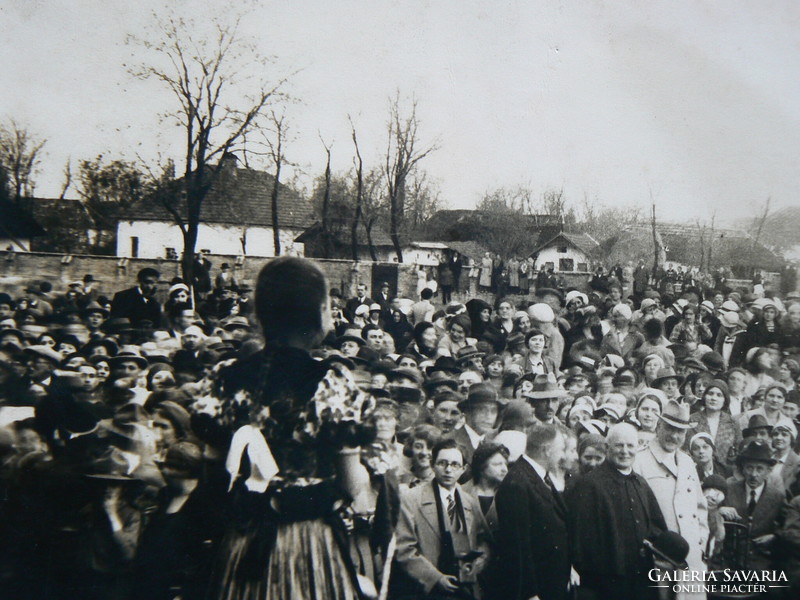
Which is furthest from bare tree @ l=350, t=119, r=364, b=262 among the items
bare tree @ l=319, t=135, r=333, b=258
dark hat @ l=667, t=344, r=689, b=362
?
dark hat @ l=667, t=344, r=689, b=362

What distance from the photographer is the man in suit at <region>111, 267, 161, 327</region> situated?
120 inches

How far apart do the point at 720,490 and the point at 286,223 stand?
3.01 metres

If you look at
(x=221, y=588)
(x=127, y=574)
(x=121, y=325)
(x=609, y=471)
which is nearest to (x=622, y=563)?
(x=609, y=471)

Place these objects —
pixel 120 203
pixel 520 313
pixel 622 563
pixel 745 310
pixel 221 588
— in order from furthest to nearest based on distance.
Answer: pixel 745 310 < pixel 520 313 < pixel 622 563 < pixel 120 203 < pixel 221 588

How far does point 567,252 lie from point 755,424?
64.3 inches

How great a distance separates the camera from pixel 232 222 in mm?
3070

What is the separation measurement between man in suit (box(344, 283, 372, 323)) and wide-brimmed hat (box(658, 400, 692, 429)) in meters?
1.97

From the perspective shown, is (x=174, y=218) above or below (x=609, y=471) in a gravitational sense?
above

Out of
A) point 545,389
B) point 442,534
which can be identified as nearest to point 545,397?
point 545,389

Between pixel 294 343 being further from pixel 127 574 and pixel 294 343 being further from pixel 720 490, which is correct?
pixel 720 490

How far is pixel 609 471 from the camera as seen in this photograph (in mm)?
3570

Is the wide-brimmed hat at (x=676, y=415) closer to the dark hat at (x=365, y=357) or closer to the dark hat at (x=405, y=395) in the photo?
the dark hat at (x=405, y=395)

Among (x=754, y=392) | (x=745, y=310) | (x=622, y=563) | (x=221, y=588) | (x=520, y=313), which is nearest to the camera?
(x=221, y=588)

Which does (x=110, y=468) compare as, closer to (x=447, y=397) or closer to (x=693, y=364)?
(x=447, y=397)
